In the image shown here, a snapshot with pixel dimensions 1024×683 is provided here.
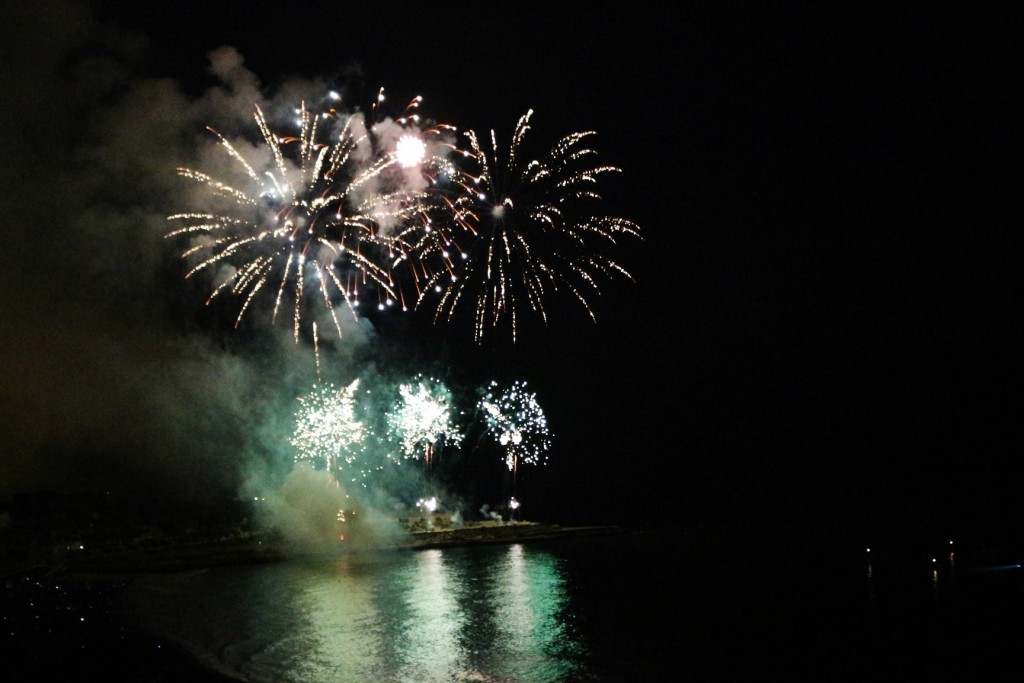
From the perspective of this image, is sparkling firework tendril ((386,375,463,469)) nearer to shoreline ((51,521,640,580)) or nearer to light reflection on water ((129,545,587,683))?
shoreline ((51,521,640,580))

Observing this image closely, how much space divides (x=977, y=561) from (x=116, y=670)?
27.3 metres

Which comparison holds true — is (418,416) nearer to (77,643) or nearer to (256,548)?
(256,548)

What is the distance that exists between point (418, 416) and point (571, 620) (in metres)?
19.8

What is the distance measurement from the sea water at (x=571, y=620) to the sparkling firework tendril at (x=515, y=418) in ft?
52.0

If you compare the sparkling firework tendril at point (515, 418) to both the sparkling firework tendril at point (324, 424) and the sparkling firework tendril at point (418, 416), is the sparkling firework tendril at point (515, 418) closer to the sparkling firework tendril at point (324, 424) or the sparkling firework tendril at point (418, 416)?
the sparkling firework tendril at point (418, 416)

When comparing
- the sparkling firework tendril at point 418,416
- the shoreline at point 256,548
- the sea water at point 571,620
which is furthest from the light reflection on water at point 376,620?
the sparkling firework tendril at point 418,416

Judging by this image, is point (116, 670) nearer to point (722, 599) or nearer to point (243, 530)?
point (722, 599)

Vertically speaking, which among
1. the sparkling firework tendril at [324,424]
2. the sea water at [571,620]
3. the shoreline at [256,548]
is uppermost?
the sparkling firework tendril at [324,424]

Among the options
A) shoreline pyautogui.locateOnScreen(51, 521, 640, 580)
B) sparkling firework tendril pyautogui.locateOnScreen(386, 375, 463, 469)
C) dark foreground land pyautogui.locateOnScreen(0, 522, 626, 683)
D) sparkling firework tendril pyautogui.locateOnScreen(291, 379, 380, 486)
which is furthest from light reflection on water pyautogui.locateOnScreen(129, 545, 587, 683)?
sparkling firework tendril pyautogui.locateOnScreen(386, 375, 463, 469)

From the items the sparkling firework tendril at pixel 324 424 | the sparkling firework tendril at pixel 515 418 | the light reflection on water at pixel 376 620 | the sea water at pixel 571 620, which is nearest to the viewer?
the light reflection on water at pixel 376 620

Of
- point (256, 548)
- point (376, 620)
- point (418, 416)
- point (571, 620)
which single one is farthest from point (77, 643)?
point (418, 416)

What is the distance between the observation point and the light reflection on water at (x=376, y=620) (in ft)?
30.9

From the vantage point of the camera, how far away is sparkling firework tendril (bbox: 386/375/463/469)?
104ft

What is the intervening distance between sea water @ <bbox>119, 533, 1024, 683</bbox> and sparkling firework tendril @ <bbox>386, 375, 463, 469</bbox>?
10094mm
